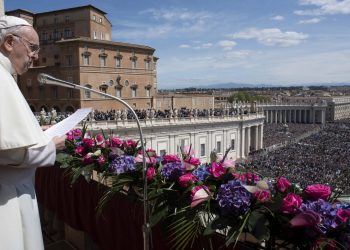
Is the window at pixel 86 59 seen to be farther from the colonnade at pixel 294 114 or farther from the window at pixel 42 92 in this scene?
the colonnade at pixel 294 114

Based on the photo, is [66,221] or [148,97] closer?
[66,221]

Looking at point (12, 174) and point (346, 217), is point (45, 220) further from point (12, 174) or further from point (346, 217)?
point (346, 217)

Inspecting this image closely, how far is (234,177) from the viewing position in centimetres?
370

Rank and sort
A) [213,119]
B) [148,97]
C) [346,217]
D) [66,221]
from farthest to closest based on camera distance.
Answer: [148,97], [213,119], [66,221], [346,217]

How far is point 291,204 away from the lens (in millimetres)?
3020

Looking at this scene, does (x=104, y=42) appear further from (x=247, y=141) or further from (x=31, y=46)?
(x=31, y=46)

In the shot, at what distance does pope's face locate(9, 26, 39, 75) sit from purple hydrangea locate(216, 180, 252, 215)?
1989mm

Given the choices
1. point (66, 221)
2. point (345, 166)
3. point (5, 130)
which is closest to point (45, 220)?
point (66, 221)

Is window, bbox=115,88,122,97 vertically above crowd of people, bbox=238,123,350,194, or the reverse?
window, bbox=115,88,122,97

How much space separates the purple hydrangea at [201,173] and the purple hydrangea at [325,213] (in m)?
1.12

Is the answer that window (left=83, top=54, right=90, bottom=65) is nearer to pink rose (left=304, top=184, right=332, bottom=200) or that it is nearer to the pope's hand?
the pope's hand

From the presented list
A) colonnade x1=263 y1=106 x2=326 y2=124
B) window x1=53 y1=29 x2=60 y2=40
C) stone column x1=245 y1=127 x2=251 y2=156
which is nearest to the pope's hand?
window x1=53 y1=29 x2=60 y2=40

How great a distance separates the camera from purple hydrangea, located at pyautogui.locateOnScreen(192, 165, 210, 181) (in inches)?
152

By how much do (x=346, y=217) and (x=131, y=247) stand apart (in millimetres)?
2911
